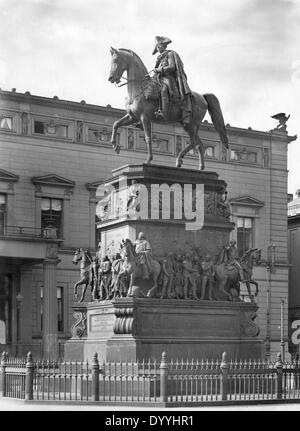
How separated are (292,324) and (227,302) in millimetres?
43989

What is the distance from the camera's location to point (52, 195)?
199ft

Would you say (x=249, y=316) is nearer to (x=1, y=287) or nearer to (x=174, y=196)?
(x=174, y=196)

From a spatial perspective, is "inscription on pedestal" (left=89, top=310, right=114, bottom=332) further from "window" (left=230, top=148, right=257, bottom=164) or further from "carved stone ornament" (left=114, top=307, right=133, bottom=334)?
"window" (left=230, top=148, right=257, bottom=164)

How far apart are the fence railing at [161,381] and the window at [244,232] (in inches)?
1542

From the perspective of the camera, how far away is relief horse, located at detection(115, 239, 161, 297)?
87.6 feet

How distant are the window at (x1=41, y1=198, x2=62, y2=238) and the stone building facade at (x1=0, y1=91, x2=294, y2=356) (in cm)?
6

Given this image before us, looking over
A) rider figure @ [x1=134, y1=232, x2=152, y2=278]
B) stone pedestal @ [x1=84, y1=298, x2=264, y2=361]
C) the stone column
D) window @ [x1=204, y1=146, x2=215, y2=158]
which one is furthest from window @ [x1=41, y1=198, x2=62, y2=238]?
rider figure @ [x1=134, y1=232, x2=152, y2=278]

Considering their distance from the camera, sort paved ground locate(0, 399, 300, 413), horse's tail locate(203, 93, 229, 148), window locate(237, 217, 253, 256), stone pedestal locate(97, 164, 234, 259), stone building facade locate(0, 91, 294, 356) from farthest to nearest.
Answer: window locate(237, 217, 253, 256)
stone building facade locate(0, 91, 294, 356)
horse's tail locate(203, 93, 229, 148)
stone pedestal locate(97, 164, 234, 259)
paved ground locate(0, 399, 300, 413)

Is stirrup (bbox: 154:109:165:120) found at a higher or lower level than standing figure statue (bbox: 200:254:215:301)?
higher

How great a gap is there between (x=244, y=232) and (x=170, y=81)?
127 feet

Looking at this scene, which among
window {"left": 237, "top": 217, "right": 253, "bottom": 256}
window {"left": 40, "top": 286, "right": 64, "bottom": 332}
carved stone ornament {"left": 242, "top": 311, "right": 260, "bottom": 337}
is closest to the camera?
carved stone ornament {"left": 242, "top": 311, "right": 260, "bottom": 337}

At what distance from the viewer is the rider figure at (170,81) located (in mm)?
28984

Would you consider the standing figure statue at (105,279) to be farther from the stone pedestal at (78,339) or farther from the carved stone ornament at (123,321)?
the carved stone ornament at (123,321)

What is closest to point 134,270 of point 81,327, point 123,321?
point 123,321
